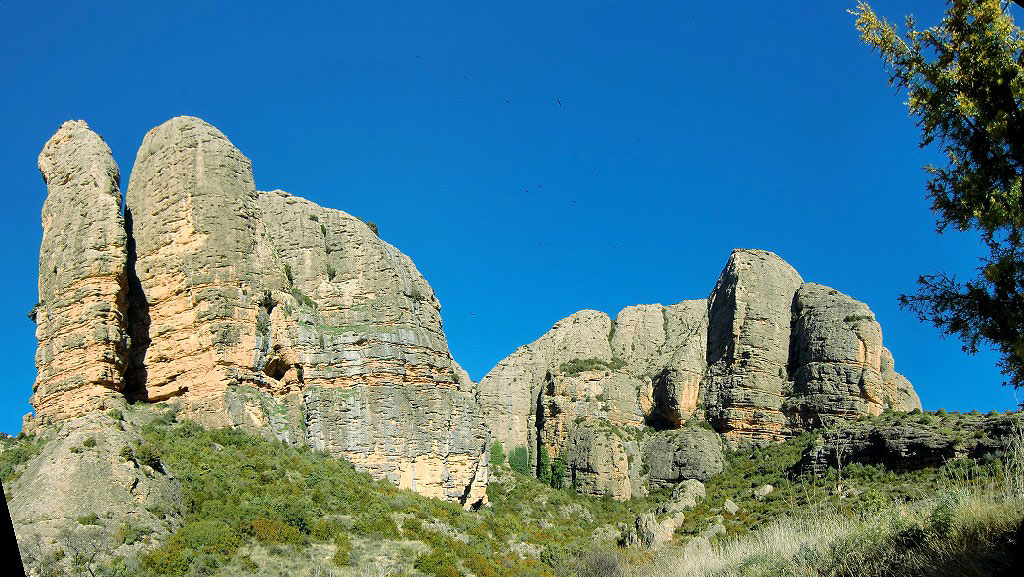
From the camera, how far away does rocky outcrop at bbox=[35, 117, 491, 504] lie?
30.8 metres

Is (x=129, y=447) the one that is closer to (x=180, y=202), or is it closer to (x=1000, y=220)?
(x=180, y=202)

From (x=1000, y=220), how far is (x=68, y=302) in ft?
103

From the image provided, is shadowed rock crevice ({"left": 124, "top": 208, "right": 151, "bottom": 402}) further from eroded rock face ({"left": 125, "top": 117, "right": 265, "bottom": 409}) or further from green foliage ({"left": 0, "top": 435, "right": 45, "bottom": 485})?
green foliage ({"left": 0, "top": 435, "right": 45, "bottom": 485})

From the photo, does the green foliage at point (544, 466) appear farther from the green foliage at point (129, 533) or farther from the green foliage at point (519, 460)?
the green foliage at point (129, 533)

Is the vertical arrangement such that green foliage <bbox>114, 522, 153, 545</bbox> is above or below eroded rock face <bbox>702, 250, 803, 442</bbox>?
below

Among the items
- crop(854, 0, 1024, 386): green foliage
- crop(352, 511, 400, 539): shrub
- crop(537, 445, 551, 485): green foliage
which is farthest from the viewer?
crop(537, 445, 551, 485): green foliage

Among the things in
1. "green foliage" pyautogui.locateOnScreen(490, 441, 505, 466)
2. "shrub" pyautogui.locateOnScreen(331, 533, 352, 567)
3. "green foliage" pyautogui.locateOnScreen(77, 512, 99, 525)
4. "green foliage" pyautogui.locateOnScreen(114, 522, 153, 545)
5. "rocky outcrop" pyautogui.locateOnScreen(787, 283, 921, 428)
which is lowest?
"shrub" pyautogui.locateOnScreen(331, 533, 352, 567)

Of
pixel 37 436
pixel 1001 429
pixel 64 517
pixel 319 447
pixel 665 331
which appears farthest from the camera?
pixel 665 331

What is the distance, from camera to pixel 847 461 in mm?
47938

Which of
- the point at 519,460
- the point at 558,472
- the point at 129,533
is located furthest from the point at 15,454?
the point at 519,460

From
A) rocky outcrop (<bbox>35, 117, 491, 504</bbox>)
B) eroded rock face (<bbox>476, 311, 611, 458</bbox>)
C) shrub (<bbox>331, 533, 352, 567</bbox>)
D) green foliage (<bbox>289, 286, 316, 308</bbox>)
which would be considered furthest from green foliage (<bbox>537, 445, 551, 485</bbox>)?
shrub (<bbox>331, 533, 352, 567</bbox>)

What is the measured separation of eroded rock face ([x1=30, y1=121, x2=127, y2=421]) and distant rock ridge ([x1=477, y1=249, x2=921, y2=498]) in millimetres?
37804

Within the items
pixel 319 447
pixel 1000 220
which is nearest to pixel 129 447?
pixel 319 447

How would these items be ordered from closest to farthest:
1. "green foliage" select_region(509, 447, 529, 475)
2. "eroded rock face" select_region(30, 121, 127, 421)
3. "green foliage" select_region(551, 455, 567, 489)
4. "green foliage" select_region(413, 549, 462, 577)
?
1. "green foliage" select_region(413, 549, 462, 577)
2. "eroded rock face" select_region(30, 121, 127, 421)
3. "green foliage" select_region(551, 455, 567, 489)
4. "green foliage" select_region(509, 447, 529, 475)
